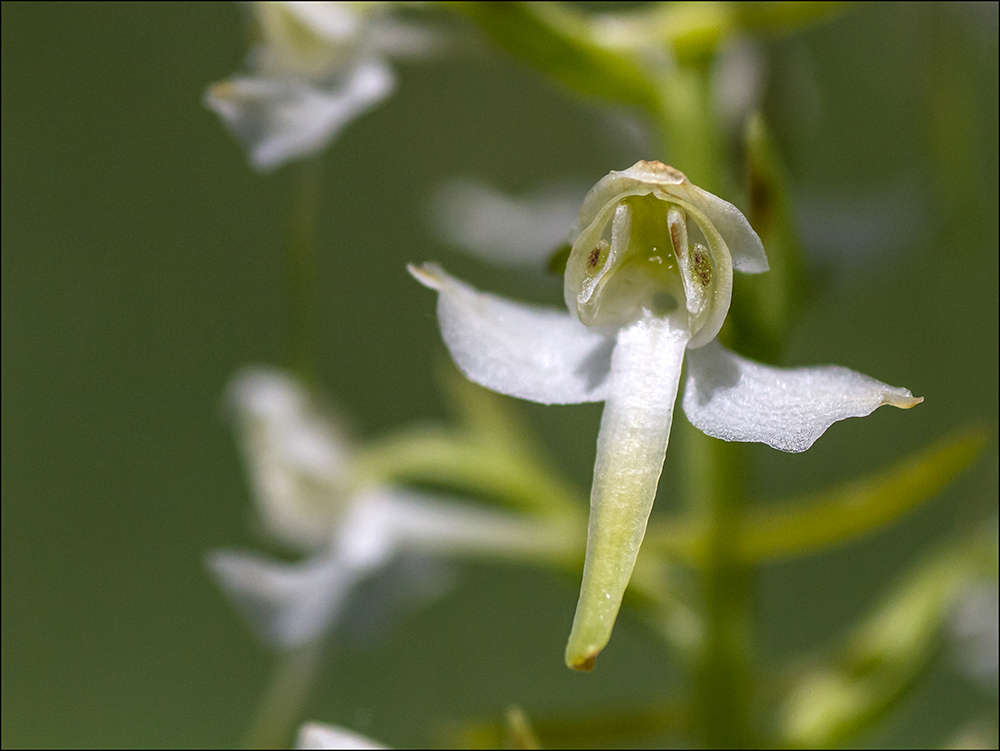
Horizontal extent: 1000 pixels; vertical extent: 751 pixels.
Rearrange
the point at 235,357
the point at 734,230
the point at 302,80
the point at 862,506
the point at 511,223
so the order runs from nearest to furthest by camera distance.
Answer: the point at 734,230 < the point at 862,506 < the point at 302,80 < the point at 511,223 < the point at 235,357

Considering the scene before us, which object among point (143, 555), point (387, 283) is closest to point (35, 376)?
point (143, 555)

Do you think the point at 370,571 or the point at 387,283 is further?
the point at 387,283

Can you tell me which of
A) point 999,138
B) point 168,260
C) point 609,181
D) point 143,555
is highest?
Result: point 999,138

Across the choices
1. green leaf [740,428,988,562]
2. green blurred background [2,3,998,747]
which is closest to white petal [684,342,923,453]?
green leaf [740,428,988,562]

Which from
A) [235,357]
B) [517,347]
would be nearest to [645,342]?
[517,347]

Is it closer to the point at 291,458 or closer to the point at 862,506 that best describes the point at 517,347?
the point at 862,506

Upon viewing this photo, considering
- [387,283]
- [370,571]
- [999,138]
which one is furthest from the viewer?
[387,283]

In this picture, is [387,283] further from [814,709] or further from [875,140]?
[814,709]

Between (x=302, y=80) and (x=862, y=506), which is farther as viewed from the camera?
(x=302, y=80)

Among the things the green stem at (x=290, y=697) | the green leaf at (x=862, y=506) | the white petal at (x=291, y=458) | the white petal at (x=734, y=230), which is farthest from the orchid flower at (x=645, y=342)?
the green stem at (x=290, y=697)
